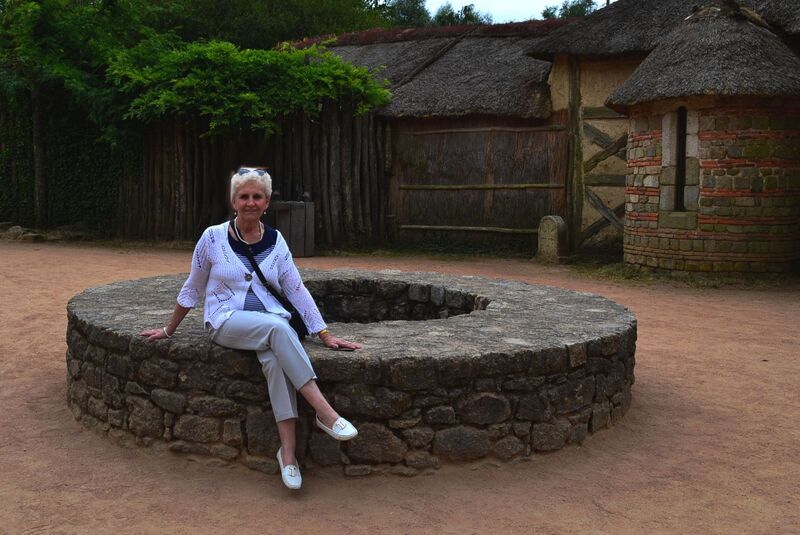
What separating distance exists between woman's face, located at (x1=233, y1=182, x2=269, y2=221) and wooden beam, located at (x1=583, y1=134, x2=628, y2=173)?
33.3 feet

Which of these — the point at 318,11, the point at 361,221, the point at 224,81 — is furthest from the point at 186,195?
the point at 318,11

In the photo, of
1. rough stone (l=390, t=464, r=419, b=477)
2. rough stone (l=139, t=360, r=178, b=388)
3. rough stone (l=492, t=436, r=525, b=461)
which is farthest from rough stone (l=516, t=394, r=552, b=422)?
rough stone (l=139, t=360, r=178, b=388)

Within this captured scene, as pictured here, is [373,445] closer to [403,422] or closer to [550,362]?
[403,422]

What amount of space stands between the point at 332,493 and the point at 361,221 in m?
10.9

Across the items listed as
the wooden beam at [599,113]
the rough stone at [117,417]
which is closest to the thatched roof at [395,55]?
the wooden beam at [599,113]

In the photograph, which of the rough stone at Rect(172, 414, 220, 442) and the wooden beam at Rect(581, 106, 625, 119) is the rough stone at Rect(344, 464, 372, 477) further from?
the wooden beam at Rect(581, 106, 625, 119)

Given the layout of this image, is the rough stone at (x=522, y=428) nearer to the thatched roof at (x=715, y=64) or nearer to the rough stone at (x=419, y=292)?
the rough stone at (x=419, y=292)

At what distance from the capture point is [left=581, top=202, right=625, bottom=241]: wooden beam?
1298 centimetres

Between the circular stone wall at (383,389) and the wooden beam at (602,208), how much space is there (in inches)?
339

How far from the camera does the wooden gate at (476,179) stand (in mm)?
13602

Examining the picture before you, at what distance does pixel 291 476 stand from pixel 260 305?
0.86m

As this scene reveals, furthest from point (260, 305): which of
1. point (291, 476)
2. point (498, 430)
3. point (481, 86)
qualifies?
point (481, 86)

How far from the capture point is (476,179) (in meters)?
14.1

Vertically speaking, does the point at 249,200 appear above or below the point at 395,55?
below
